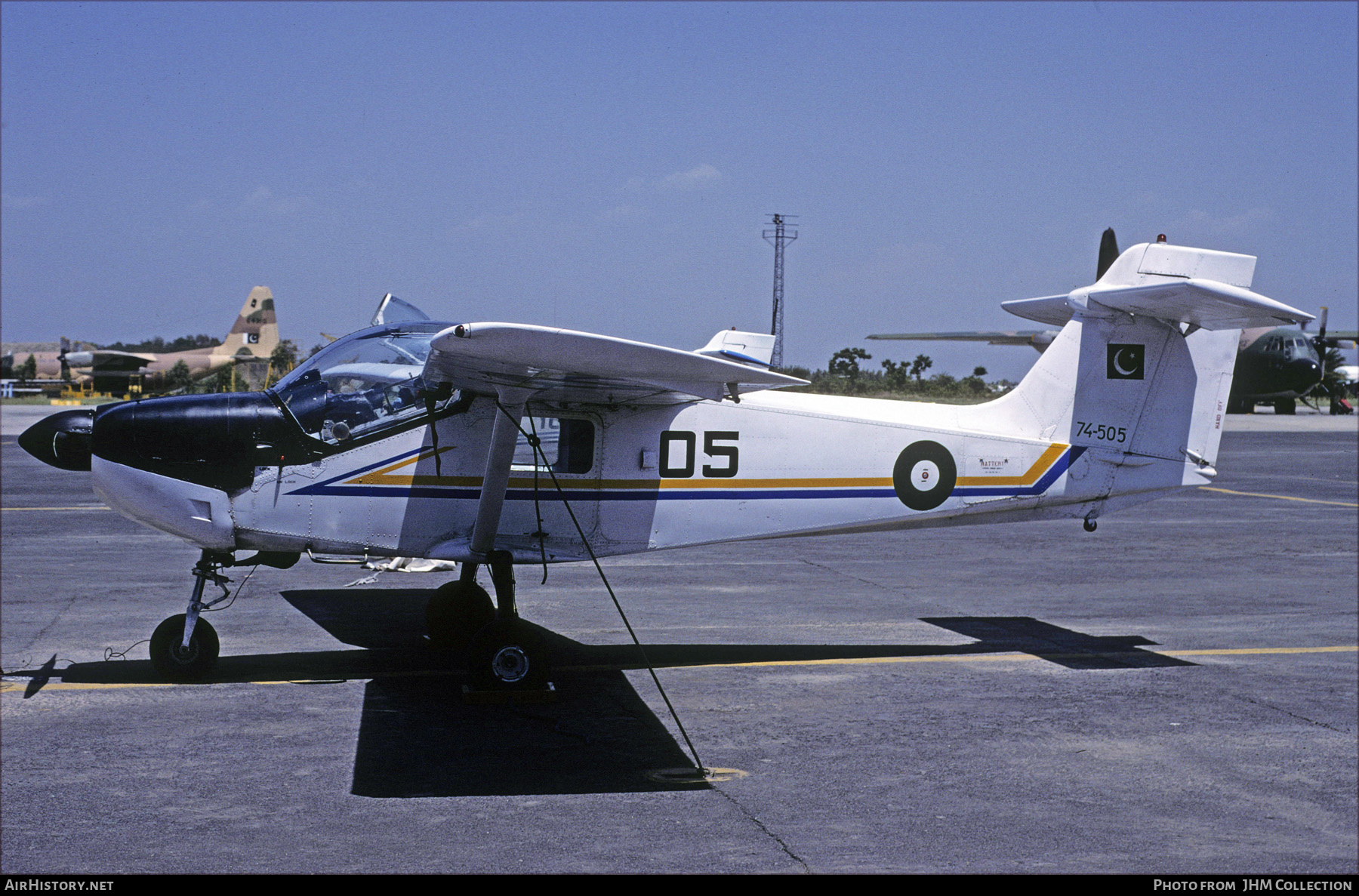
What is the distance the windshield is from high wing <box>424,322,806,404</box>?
688mm

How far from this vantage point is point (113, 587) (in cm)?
1098

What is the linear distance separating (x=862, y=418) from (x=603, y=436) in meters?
2.01

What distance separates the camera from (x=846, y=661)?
27.9 feet

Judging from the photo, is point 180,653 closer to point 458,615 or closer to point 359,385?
point 458,615

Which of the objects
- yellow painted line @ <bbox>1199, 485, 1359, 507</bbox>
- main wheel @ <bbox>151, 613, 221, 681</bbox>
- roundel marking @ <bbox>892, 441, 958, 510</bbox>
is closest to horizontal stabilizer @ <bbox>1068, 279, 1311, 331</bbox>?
roundel marking @ <bbox>892, 441, 958, 510</bbox>

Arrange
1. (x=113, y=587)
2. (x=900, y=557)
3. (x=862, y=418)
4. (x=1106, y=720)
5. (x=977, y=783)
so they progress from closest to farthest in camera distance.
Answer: (x=977, y=783) → (x=1106, y=720) → (x=862, y=418) → (x=113, y=587) → (x=900, y=557)

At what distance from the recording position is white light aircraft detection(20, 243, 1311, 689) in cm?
727

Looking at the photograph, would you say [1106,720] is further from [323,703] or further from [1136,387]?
[323,703]

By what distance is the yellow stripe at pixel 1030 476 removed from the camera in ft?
28.3

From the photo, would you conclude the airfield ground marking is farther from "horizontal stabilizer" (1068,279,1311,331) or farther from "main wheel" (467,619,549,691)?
"horizontal stabilizer" (1068,279,1311,331)

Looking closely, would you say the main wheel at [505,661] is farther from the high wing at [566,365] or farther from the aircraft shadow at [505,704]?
the high wing at [566,365]

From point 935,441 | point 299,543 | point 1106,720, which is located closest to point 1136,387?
point 935,441

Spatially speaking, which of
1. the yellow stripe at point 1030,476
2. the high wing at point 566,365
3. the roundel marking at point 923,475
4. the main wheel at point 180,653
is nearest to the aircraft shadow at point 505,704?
the main wheel at point 180,653

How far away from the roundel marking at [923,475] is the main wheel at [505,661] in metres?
3.07
